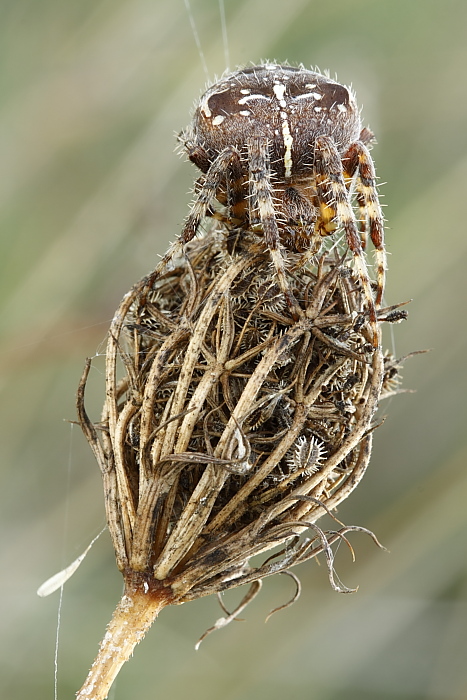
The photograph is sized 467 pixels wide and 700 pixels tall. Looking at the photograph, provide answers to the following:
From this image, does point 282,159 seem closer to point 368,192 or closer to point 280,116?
point 280,116

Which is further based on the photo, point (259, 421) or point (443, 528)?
point (443, 528)

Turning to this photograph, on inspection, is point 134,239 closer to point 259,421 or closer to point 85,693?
point 259,421

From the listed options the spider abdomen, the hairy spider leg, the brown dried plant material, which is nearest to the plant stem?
the brown dried plant material

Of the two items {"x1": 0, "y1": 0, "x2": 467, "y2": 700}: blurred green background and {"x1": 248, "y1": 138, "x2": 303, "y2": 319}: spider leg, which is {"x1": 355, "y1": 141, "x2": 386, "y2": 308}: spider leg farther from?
{"x1": 0, "y1": 0, "x2": 467, "y2": 700}: blurred green background

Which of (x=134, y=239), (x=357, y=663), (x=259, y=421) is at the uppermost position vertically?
(x=134, y=239)

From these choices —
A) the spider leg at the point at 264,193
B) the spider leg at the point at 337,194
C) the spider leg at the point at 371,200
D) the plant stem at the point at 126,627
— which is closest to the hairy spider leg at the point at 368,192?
the spider leg at the point at 371,200

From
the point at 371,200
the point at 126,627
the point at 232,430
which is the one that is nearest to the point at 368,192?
the point at 371,200

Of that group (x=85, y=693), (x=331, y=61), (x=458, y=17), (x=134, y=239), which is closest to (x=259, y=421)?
(x=85, y=693)

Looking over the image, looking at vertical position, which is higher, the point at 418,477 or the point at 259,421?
the point at 259,421
